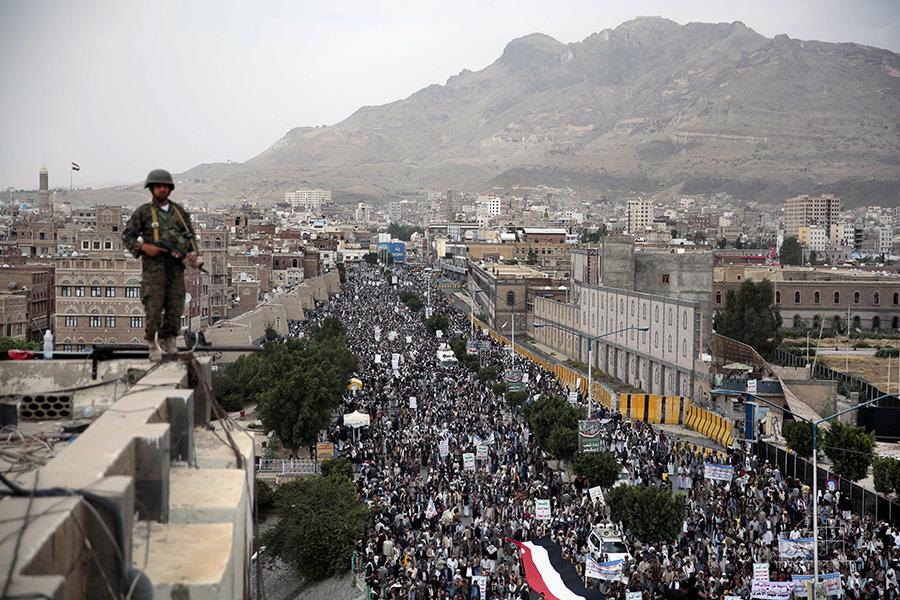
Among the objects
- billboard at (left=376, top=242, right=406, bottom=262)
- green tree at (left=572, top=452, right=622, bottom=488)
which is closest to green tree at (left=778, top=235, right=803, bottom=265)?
billboard at (left=376, top=242, right=406, bottom=262)

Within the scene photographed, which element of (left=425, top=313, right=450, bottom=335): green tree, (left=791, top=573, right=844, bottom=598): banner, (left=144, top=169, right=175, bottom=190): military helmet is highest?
(left=144, top=169, right=175, bottom=190): military helmet

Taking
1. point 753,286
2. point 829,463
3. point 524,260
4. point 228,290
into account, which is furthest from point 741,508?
point 524,260

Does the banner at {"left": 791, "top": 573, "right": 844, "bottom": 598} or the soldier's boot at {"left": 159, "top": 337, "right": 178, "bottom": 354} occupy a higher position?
the soldier's boot at {"left": 159, "top": 337, "right": 178, "bottom": 354}

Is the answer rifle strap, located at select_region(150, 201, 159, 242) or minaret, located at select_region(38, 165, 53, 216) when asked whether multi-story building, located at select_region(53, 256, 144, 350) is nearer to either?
rifle strap, located at select_region(150, 201, 159, 242)

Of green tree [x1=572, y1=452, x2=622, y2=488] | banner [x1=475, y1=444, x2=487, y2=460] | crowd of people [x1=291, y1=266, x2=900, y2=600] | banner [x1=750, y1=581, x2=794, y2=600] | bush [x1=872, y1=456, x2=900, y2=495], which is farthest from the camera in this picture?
banner [x1=475, y1=444, x2=487, y2=460]

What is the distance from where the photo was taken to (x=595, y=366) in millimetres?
59125

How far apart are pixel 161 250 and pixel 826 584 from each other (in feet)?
49.9

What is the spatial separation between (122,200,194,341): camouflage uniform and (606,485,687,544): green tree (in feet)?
53.8

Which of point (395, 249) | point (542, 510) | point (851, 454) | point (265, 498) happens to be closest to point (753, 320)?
point (851, 454)

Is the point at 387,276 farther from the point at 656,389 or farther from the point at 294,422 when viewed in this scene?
the point at 294,422

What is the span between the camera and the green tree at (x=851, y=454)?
28531 millimetres

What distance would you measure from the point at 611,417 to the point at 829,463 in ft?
28.5

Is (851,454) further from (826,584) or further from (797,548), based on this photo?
(826,584)

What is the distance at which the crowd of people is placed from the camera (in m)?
19.3
